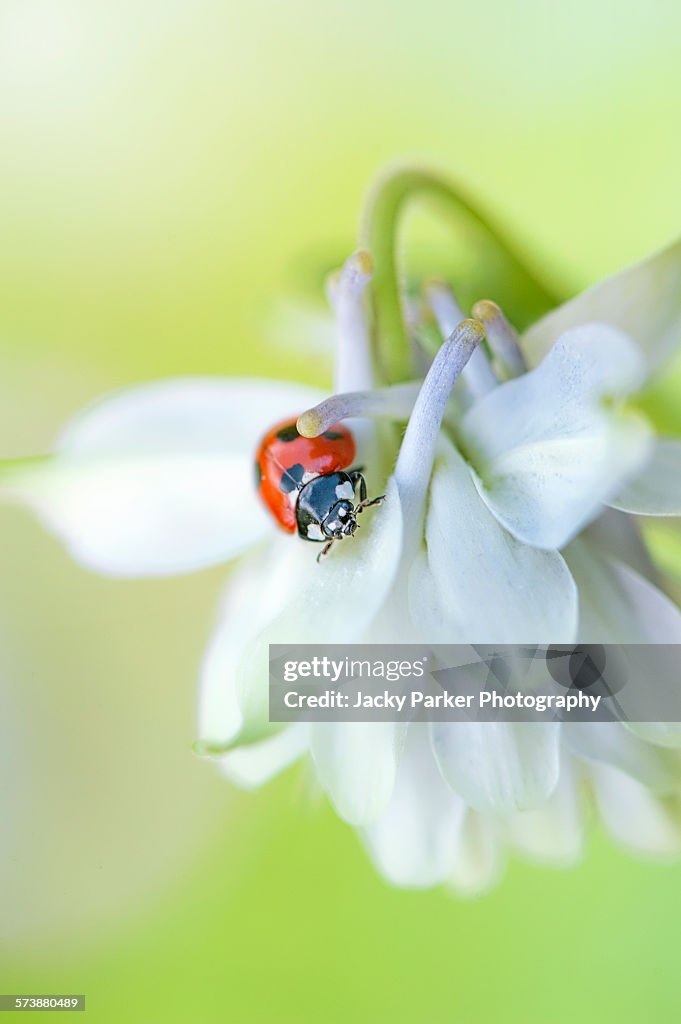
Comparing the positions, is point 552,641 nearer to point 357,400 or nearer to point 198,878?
point 357,400

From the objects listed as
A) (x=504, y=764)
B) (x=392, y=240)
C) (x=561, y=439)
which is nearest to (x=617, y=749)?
(x=504, y=764)

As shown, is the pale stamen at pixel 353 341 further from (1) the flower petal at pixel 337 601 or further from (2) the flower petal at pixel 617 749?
(2) the flower petal at pixel 617 749

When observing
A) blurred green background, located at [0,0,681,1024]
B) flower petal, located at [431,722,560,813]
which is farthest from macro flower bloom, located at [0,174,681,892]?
blurred green background, located at [0,0,681,1024]

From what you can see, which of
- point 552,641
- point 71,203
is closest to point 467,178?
point 71,203

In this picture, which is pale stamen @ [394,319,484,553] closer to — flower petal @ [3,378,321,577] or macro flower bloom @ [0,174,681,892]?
macro flower bloom @ [0,174,681,892]

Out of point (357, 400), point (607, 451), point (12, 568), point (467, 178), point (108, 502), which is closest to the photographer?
point (607, 451)

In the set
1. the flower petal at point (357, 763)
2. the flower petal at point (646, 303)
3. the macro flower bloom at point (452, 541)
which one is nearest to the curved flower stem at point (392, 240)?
the macro flower bloom at point (452, 541)
